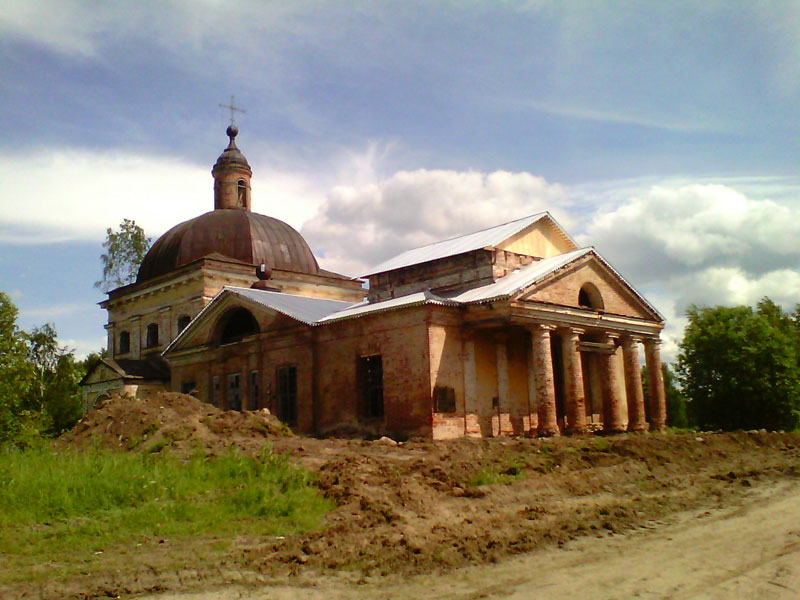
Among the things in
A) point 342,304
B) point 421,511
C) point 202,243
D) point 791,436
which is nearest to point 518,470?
point 421,511

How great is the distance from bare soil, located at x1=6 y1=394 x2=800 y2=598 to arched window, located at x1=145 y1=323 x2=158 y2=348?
61.6 ft

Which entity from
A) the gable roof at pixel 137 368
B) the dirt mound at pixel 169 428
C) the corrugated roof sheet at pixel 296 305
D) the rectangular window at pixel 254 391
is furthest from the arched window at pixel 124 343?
the dirt mound at pixel 169 428

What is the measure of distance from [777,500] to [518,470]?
401cm

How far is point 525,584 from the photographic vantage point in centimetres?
618

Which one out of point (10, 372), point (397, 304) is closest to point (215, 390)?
point (10, 372)

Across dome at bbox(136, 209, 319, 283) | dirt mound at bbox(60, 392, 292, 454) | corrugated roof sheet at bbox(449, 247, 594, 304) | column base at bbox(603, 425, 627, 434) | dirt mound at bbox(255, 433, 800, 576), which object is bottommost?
dirt mound at bbox(255, 433, 800, 576)

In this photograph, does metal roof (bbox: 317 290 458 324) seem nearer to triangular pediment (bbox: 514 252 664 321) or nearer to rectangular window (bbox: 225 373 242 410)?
Answer: triangular pediment (bbox: 514 252 664 321)

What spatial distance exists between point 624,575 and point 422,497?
157 inches

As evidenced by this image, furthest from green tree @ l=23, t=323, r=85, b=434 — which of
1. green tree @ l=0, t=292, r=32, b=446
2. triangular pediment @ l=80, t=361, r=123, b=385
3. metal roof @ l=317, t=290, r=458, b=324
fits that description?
metal roof @ l=317, t=290, r=458, b=324

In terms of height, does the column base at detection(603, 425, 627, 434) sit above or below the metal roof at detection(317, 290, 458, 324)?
below

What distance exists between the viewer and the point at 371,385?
20.4 metres

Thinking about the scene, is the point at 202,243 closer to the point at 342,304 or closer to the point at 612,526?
the point at 342,304

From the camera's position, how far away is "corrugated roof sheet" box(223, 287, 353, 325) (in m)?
22.5

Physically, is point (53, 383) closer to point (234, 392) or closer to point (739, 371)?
point (234, 392)
